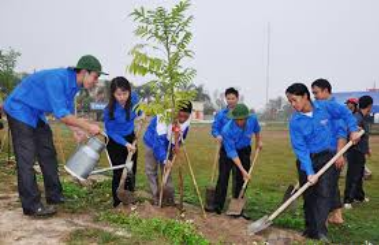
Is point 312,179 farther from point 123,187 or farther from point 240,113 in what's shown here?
point 123,187

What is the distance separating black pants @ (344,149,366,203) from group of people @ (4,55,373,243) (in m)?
1.42

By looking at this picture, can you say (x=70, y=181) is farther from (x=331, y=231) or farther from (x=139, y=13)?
(x=331, y=231)

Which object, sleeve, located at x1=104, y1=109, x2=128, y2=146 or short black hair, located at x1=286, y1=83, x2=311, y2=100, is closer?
short black hair, located at x1=286, y1=83, x2=311, y2=100

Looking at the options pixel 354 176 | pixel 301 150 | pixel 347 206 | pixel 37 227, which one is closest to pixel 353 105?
pixel 354 176

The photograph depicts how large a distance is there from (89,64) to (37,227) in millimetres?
1934

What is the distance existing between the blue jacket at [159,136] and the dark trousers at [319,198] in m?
1.77

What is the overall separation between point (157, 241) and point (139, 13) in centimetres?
267

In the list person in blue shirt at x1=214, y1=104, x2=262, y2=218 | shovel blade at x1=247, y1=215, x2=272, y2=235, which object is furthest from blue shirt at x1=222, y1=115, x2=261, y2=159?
shovel blade at x1=247, y1=215, x2=272, y2=235

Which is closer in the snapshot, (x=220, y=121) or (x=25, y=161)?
(x=25, y=161)

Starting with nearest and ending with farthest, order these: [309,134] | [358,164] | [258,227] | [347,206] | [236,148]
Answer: [258,227] < [309,134] < [236,148] < [347,206] < [358,164]

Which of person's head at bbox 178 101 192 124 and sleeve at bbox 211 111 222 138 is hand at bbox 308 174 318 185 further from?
sleeve at bbox 211 111 222 138

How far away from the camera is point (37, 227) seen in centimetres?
516

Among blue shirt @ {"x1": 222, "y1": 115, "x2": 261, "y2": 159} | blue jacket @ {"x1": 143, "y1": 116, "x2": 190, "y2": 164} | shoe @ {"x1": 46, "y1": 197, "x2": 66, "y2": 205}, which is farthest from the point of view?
blue shirt @ {"x1": 222, "y1": 115, "x2": 261, "y2": 159}

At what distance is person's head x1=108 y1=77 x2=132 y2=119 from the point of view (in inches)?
240
